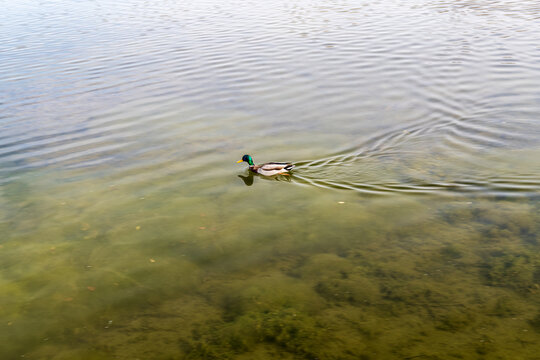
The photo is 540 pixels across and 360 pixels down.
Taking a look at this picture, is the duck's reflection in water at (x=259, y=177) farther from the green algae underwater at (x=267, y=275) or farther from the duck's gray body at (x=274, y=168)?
the green algae underwater at (x=267, y=275)

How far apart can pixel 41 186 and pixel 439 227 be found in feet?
27.9

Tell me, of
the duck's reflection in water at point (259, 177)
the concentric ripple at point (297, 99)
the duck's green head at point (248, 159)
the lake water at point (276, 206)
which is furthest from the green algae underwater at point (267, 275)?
the concentric ripple at point (297, 99)

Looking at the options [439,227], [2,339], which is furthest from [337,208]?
[2,339]

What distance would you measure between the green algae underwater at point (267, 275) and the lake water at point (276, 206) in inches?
1.4

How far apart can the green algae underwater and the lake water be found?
0.03 m

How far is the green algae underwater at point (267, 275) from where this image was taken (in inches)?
267

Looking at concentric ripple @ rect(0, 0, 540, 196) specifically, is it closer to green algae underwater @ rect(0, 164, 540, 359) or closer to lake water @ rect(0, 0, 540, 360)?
lake water @ rect(0, 0, 540, 360)

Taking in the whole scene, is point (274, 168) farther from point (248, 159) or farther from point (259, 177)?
point (248, 159)

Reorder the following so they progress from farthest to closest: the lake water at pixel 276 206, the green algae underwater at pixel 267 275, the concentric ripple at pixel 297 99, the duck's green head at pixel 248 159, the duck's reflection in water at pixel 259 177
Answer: the concentric ripple at pixel 297 99 → the duck's green head at pixel 248 159 → the duck's reflection in water at pixel 259 177 → the lake water at pixel 276 206 → the green algae underwater at pixel 267 275

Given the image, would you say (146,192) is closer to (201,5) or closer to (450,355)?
(450,355)

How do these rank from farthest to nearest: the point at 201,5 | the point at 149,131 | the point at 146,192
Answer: the point at 201,5, the point at 149,131, the point at 146,192

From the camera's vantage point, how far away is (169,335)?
7004 mm

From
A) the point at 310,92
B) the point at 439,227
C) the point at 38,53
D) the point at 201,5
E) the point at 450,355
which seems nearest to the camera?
the point at 450,355

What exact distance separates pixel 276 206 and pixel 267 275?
2.43 m
